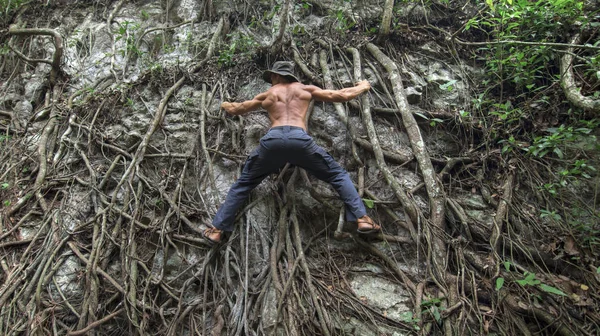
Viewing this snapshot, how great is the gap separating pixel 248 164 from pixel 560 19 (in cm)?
378

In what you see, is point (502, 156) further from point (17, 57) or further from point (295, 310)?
point (17, 57)

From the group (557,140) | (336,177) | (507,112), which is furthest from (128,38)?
(557,140)

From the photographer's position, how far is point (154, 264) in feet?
10.7


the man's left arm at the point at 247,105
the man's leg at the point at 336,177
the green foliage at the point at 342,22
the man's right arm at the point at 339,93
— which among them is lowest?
the man's leg at the point at 336,177

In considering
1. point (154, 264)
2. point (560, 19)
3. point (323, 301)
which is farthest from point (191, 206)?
point (560, 19)

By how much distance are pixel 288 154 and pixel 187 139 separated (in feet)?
5.48

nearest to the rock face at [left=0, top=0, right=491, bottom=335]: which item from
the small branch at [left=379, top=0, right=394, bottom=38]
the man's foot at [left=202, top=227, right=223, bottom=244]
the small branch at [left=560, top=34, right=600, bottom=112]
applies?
the man's foot at [left=202, top=227, right=223, bottom=244]

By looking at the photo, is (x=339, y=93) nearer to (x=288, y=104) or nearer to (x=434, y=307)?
(x=288, y=104)

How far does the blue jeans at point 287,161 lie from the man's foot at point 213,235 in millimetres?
57

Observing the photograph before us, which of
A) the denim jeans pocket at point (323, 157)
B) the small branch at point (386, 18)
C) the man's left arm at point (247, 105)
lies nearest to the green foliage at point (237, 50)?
the man's left arm at point (247, 105)

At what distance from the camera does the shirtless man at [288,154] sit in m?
2.91

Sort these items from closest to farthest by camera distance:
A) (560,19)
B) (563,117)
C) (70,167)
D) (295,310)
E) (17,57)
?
(295,310) → (563,117) → (560,19) → (70,167) → (17,57)

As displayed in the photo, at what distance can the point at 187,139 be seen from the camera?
3.95m

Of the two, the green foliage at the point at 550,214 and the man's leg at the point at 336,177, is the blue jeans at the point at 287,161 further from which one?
the green foliage at the point at 550,214
